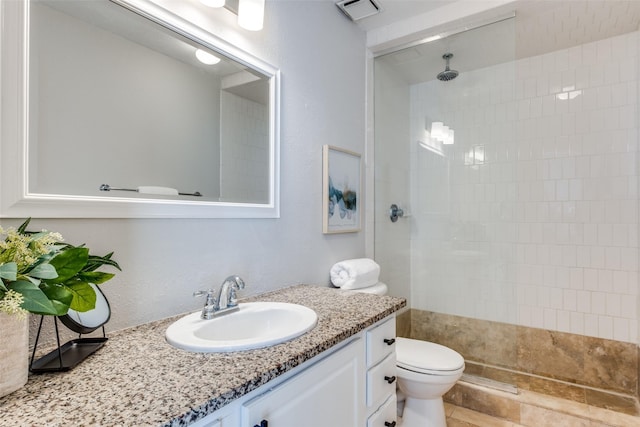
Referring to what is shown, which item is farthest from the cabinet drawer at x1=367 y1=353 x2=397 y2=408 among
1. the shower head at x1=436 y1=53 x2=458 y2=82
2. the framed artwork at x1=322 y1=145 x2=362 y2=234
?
the shower head at x1=436 y1=53 x2=458 y2=82

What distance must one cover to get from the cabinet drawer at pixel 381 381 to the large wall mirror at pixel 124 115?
2.56ft

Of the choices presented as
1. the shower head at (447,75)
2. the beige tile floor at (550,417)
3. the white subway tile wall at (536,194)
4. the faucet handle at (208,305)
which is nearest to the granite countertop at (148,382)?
the faucet handle at (208,305)

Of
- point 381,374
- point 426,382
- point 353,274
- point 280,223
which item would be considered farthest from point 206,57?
point 426,382

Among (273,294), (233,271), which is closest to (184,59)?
(233,271)

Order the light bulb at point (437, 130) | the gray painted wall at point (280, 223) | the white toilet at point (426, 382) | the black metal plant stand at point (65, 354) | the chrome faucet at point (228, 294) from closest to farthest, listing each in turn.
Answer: the black metal plant stand at point (65, 354), the gray painted wall at point (280, 223), the chrome faucet at point (228, 294), the white toilet at point (426, 382), the light bulb at point (437, 130)

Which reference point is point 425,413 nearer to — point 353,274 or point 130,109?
point 353,274

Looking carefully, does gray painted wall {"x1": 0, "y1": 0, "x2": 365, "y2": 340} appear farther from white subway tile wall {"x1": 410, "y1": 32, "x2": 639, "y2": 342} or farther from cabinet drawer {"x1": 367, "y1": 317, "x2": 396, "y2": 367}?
white subway tile wall {"x1": 410, "y1": 32, "x2": 639, "y2": 342}

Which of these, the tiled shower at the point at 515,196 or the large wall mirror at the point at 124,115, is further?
the tiled shower at the point at 515,196

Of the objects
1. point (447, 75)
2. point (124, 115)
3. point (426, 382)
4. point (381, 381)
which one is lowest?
point (426, 382)

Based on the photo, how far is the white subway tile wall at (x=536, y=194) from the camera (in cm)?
216

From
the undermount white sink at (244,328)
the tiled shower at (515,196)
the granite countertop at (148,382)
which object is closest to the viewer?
the granite countertop at (148,382)

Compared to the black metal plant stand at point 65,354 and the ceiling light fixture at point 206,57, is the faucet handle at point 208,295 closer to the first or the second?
the black metal plant stand at point 65,354

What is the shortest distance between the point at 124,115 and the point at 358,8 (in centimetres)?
153

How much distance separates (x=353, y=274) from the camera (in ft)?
5.92
